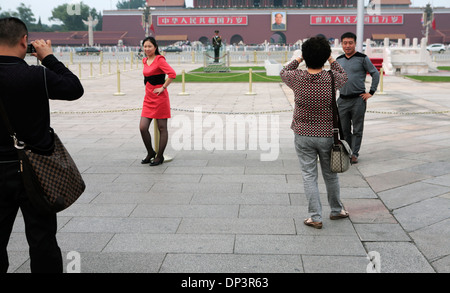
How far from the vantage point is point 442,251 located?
3.54m

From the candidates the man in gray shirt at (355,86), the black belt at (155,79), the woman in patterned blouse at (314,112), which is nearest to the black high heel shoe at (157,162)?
the black belt at (155,79)

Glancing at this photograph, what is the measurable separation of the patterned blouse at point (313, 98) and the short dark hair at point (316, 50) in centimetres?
12

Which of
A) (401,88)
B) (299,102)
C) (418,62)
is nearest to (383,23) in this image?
(418,62)

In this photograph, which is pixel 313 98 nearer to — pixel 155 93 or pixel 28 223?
pixel 28 223

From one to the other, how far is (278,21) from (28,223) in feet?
186

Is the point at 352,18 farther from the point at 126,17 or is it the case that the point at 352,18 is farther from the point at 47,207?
the point at 47,207

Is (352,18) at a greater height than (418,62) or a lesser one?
greater

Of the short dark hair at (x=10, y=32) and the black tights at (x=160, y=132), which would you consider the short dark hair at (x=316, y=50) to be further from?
the black tights at (x=160, y=132)

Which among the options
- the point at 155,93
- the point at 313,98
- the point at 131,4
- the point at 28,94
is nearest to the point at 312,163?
the point at 313,98

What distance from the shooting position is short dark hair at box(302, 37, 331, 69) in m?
3.78

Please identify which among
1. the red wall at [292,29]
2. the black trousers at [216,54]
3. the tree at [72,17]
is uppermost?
the tree at [72,17]

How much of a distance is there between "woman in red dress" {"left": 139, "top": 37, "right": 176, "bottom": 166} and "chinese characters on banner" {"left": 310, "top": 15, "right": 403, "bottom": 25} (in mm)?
53057

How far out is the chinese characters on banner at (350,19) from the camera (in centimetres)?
5578
